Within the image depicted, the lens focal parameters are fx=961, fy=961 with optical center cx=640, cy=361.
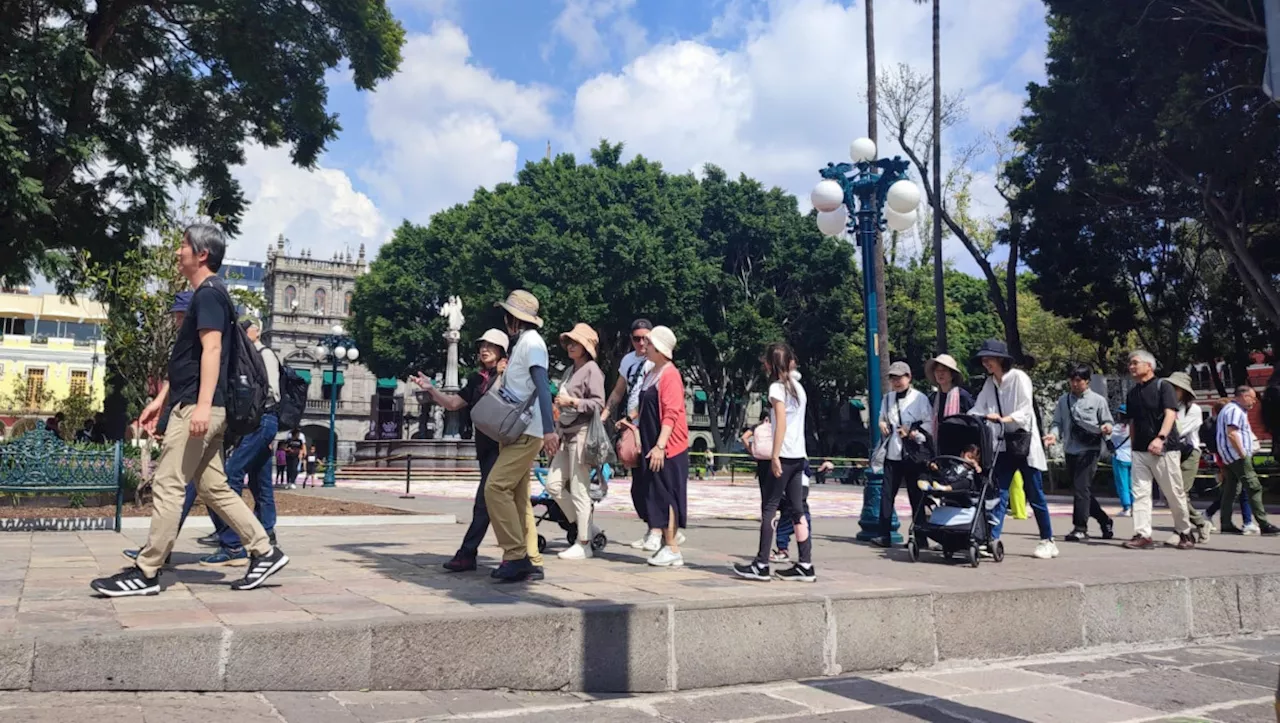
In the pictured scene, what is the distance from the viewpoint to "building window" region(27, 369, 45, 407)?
56.0 meters

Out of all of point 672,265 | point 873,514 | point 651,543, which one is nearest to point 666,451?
point 651,543

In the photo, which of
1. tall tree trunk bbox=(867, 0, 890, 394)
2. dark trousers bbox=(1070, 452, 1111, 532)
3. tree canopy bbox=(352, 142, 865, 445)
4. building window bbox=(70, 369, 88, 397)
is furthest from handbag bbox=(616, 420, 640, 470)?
building window bbox=(70, 369, 88, 397)

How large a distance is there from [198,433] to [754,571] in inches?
130

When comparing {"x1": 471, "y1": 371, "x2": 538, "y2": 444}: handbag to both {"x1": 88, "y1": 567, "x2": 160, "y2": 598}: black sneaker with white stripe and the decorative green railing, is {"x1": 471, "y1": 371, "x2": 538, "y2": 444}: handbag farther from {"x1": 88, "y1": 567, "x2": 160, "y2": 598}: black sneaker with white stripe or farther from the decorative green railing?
the decorative green railing

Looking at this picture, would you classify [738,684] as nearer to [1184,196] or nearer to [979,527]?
[979,527]

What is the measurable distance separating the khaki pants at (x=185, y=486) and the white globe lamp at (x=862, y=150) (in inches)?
308

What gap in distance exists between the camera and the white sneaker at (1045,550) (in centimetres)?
770

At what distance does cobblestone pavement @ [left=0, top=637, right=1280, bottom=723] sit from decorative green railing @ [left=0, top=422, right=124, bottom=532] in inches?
232

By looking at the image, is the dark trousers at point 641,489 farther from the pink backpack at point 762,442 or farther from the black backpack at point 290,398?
the black backpack at point 290,398

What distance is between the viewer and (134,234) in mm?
17766

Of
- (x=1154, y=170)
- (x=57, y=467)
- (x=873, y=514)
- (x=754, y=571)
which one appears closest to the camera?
(x=754, y=571)

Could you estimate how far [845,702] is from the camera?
14.5ft

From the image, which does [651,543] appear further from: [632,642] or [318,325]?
[318,325]

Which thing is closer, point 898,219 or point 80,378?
point 898,219
